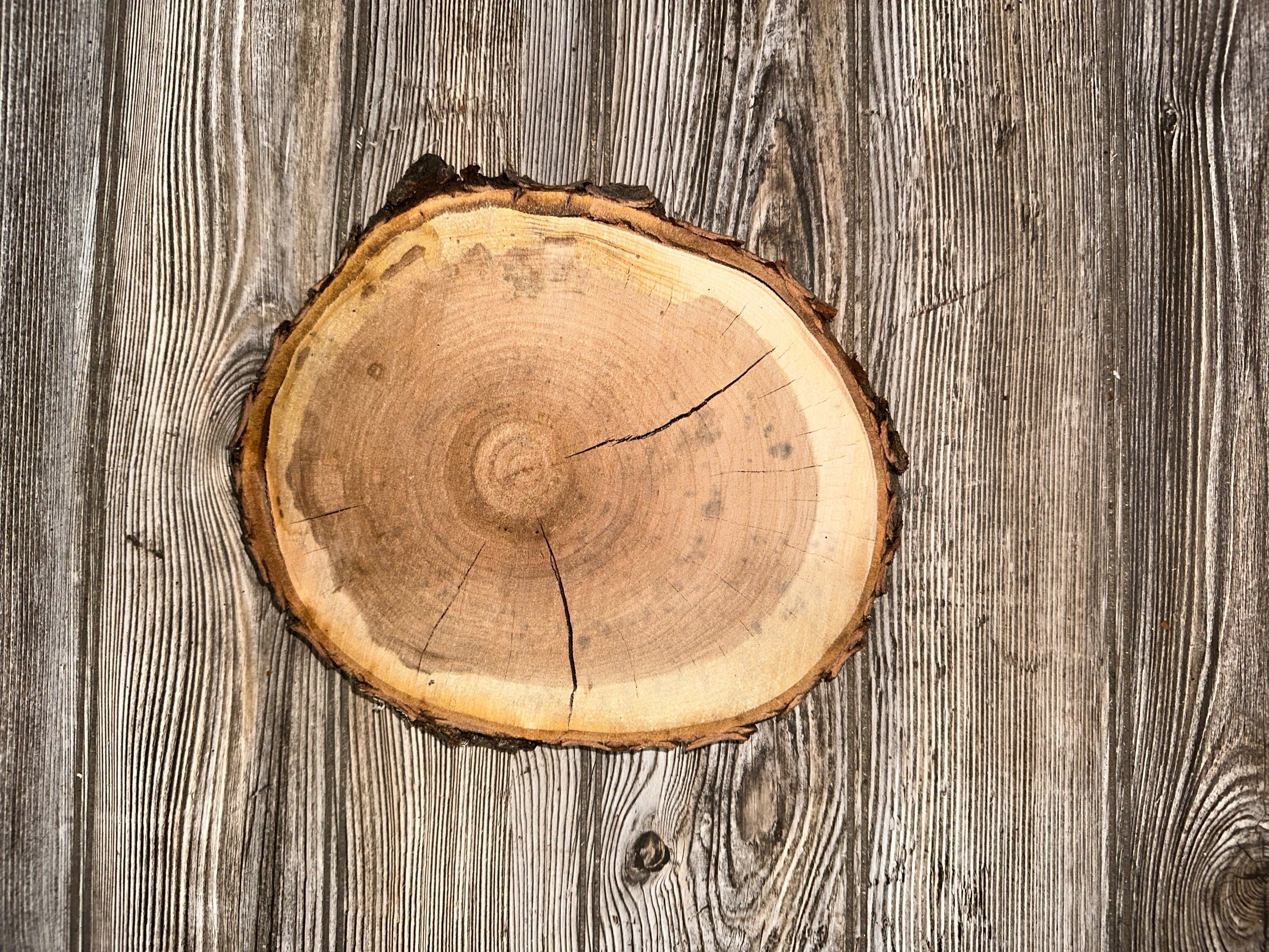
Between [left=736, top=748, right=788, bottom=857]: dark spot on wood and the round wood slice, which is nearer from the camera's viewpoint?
the round wood slice

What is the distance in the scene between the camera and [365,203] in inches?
38.1

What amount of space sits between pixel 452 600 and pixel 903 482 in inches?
23.3

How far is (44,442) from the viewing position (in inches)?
38.6

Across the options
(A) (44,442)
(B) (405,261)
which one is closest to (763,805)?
(B) (405,261)

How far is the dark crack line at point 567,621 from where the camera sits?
780mm

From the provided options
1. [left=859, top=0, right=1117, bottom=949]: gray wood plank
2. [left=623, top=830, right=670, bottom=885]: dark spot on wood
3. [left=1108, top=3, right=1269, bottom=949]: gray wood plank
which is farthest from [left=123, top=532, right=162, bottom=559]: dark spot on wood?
[left=1108, top=3, right=1269, bottom=949]: gray wood plank

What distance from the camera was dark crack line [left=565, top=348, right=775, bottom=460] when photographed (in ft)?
2.54

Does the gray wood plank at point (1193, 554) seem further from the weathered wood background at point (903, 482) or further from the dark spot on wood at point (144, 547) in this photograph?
the dark spot on wood at point (144, 547)

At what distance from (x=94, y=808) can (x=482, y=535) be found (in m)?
0.68

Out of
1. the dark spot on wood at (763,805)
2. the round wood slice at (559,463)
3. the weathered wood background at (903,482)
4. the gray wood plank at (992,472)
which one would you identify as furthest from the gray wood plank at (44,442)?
the gray wood plank at (992,472)

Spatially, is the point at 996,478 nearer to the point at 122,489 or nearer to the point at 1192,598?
the point at 1192,598

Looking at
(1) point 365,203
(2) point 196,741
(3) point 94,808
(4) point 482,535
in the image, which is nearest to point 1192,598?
(4) point 482,535

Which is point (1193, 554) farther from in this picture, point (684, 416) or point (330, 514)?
point (330, 514)

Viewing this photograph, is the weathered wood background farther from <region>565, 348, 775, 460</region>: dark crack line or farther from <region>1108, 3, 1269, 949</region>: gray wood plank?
<region>565, 348, 775, 460</region>: dark crack line
